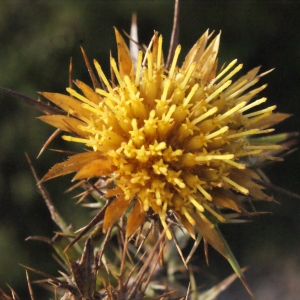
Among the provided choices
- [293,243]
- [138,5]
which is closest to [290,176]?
[293,243]

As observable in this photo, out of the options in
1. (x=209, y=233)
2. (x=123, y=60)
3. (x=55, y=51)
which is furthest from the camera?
(x=55, y=51)

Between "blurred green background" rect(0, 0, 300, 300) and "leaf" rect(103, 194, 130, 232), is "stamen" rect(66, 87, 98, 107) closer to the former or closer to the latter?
"leaf" rect(103, 194, 130, 232)

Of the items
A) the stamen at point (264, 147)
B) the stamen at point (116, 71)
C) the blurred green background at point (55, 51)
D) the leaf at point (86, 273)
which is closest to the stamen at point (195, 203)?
the stamen at point (264, 147)

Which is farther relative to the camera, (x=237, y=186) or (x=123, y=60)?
(x=123, y=60)

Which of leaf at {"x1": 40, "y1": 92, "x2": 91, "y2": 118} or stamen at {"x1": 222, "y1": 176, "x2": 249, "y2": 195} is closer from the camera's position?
stamen at {"x1": 222, "y1": 176, "x2": 249, "y2": 195}

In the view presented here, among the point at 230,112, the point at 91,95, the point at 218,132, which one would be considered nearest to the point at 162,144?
the point at 218,132

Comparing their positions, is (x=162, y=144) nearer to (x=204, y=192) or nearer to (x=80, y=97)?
(x=204, y=192)

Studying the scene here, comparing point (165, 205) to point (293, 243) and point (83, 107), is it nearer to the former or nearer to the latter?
point (83, 107)

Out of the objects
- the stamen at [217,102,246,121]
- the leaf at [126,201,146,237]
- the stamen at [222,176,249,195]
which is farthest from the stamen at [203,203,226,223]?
the stamen at [217,102,246,121]
